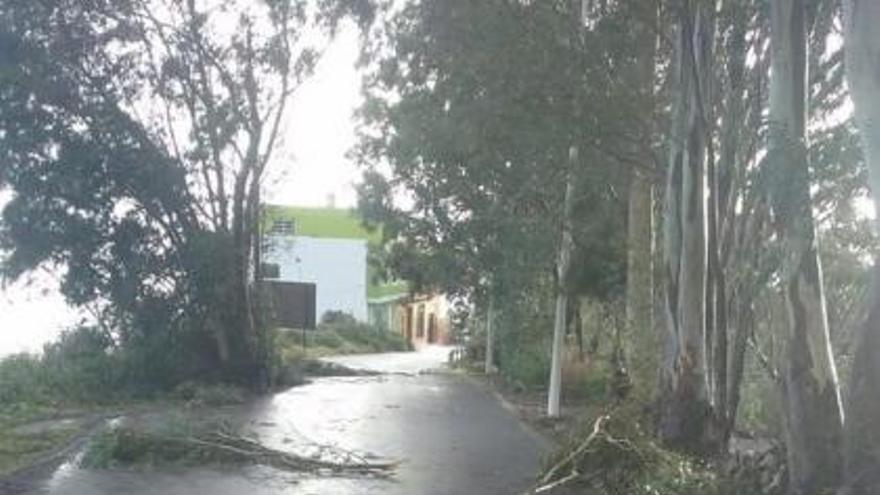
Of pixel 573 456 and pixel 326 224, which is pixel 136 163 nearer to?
pixel 573 456

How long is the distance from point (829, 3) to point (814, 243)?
4.00 metres

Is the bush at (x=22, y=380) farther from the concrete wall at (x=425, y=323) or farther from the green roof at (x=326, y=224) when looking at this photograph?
the concrete wall at (x=425, y=323)

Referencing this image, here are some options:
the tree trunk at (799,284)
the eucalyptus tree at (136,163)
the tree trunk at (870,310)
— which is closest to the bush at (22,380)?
the eucalyptus tree at (136,163)

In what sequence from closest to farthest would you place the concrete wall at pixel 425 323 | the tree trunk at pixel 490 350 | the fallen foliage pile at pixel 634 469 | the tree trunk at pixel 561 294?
the fallen foliage pile at pixel 634 469 → the tree trunk at pixel 561 294 → the tree trunk at pixel 490 350 → the concrete wall at pixel 425 323

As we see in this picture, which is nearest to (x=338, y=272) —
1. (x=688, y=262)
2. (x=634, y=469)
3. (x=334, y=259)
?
(x=334, y=259)

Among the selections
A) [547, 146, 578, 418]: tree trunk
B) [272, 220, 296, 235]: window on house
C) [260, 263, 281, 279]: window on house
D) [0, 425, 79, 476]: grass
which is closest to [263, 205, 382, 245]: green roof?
[272, 220, 296, 235]: window on house

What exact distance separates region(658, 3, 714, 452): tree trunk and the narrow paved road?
1958 millimetres

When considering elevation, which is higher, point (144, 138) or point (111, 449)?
point (144, 138)

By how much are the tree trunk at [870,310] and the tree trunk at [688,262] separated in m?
5.07

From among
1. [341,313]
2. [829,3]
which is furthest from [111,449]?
[341,313]

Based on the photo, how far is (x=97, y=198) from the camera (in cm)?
2566

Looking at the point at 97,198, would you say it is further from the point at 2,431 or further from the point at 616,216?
the point at 616,216

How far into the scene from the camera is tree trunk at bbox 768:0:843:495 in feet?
33.9

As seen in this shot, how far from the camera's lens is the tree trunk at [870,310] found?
371 inches
